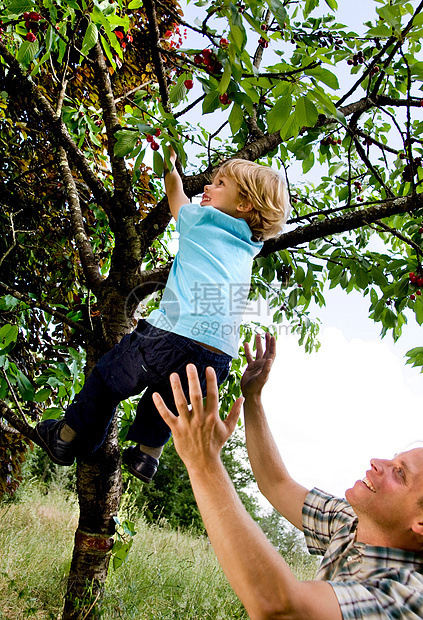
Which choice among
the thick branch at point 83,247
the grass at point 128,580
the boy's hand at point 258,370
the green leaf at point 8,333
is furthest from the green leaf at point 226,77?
the grass at point 128,580

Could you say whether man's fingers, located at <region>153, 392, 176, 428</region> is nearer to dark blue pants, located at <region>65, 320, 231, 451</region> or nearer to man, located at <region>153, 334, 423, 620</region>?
man, located at <region>153, 334, 423, 620</region>

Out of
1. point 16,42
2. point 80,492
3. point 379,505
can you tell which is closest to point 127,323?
point 80,492

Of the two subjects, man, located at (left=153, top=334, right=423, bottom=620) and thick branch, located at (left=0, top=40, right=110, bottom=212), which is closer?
man, located at (left=153, top=334, right=423, bottom=620)

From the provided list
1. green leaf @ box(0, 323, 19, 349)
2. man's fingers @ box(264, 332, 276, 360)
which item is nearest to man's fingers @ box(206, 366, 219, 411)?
man's fingers @ box(264, 332, 276, 360)

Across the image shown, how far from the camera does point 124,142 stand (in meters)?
1.63

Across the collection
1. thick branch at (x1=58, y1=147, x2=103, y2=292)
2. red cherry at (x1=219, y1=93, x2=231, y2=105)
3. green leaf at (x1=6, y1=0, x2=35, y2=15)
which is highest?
green leaf at (x1=6, y1=0, x2=35, y2=15)

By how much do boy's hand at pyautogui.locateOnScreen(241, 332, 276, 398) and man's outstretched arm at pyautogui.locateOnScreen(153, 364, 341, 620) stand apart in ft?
2.10

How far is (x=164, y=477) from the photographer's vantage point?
9.22m

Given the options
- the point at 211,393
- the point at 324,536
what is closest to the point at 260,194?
the point at 211,393

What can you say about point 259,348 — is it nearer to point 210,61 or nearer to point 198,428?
point 198,428

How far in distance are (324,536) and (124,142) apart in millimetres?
1364

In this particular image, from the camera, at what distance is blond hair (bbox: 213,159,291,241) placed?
1.81 metres

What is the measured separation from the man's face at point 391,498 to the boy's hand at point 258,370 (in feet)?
1.69

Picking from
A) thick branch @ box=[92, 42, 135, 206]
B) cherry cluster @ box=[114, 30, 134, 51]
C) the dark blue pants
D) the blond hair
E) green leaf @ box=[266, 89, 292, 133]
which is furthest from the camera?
cherry cluster @ box=[114, 30, 134, 51]
